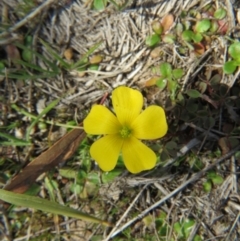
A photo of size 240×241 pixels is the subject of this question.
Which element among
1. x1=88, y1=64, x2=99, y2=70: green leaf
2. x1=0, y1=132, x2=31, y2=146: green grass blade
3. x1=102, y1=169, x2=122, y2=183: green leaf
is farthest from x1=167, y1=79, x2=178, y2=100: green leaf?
x1=0, y1=132, x2=31, y2=146: green grass blade

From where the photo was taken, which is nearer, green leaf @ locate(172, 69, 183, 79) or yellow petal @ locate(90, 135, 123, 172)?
yellow petal @ locate(90, 135, 123, 172)

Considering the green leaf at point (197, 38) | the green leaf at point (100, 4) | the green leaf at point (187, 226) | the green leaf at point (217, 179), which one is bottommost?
the green leaf at point (187, 226)

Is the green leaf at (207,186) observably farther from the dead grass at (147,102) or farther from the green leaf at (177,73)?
the green leaf at (177,73)

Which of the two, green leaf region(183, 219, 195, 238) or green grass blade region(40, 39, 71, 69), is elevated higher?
green grass blade region(40, 39, 71, 69)

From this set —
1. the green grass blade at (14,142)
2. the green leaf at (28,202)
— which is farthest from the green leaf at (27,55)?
the green leaf at (28,202)

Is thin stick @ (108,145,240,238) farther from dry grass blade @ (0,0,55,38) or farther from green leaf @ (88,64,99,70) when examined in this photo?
dry grass blade @ (0,0,55,38)

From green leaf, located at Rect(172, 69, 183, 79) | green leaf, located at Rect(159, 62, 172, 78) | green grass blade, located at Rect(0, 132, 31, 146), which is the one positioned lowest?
green grass blade, located at Rect(0, 132, 31, 146)

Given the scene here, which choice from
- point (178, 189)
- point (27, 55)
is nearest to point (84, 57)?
point (27, 55)
